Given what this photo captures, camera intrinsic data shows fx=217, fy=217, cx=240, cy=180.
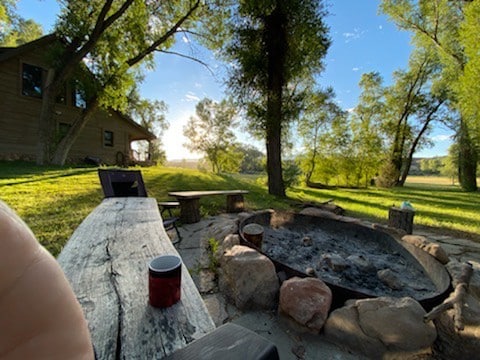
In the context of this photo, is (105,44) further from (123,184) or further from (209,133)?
(209,133)

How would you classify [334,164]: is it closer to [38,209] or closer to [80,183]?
[80,183]

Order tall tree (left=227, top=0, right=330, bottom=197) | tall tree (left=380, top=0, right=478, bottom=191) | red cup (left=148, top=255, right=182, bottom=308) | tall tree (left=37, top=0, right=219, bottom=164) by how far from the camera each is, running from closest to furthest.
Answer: red cup (left=148, top=255, right=182, bottom=308)
tall tree (left=227, top=0, right=330, bottom=197)
tall tree (left=37, top=0, right=219, bottom=164)
tall tree (left=380, top=0, right=478, bottom=191)

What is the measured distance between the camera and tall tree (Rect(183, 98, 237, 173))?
26.5m

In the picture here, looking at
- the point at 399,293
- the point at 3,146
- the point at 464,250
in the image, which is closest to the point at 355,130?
the point at 464,250

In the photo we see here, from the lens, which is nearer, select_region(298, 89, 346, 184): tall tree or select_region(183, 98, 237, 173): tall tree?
select_region(298, 89, 346, 184): tall tree

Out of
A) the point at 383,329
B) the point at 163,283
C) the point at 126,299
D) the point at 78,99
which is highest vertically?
the point at 78,99

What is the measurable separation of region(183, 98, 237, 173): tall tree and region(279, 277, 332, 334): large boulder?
25466 mm

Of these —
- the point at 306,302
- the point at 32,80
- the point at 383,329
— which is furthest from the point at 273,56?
the point at 32,80

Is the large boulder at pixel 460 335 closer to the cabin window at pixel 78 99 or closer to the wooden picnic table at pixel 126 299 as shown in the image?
the wooden picnic table at pixel 126 299

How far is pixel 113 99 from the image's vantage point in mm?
11406

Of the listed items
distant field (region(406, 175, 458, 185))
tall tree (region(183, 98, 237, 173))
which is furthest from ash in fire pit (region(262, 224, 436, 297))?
distant field (region(406, 175, 458, 185))

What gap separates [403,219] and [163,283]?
4.29 meters

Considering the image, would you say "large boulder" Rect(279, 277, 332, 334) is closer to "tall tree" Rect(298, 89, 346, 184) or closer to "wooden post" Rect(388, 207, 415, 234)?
"wooden post" Rect(388, 207, 415, 234)

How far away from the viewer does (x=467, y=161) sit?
15.1 metres
